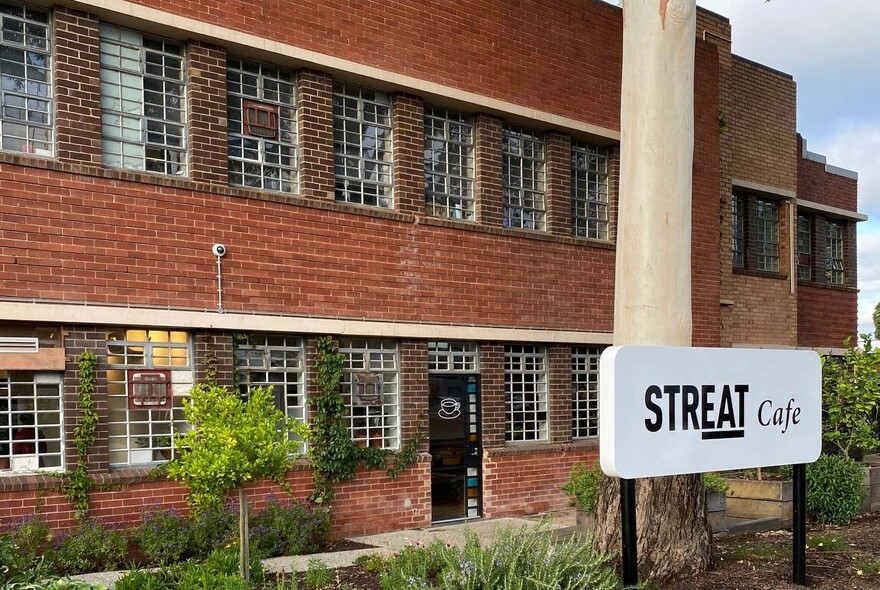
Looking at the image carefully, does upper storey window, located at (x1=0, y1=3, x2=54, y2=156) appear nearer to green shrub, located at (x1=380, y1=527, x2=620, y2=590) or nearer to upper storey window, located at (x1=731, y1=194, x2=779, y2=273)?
green shrub, located at (x1=380, y1=527, x2=620, y2=590)

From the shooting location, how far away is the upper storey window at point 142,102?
31.2ft

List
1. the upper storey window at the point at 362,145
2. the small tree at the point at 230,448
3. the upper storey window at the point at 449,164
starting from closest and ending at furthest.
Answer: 1. the small tree at the point at 230,448
2. the upper storey window at the point at 362,145
3. the upper storey window at the point at 449,164

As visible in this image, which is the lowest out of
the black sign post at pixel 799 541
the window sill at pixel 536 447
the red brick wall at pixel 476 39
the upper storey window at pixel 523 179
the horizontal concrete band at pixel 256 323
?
the window sill at pixel 536 447

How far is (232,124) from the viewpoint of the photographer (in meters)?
10.4

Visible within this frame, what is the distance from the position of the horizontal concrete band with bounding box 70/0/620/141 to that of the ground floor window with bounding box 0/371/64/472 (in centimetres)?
379

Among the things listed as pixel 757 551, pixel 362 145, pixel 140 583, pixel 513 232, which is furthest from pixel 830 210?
pixel 140 583

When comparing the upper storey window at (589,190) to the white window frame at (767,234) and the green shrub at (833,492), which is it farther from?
the white window frame at (767,234)

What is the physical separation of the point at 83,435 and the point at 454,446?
5003mm

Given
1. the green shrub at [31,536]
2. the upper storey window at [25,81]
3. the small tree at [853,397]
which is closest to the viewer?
the green shrub at [31,536]

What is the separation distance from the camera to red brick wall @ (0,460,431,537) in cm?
862

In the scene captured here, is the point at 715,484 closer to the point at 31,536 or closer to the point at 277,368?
the point at 277,368

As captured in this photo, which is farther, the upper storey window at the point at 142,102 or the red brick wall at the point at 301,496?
the upper storey window at the point at 142,102

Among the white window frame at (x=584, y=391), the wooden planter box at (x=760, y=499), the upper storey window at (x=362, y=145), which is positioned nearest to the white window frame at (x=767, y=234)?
the white window frame at (x=584, y=391)

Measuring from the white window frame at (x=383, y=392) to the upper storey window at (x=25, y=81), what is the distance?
417cm
